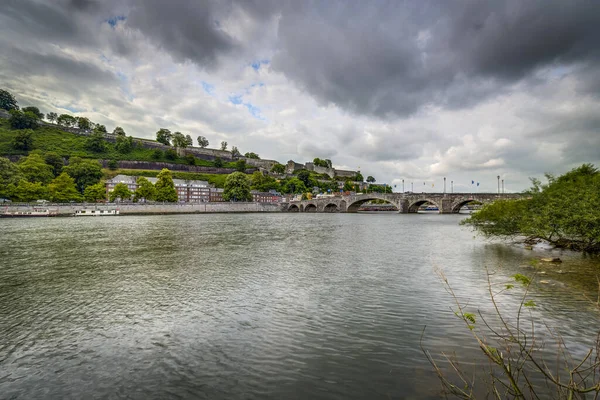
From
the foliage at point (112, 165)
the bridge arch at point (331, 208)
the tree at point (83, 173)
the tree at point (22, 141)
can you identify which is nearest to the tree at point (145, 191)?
the tree at point (83, 173)

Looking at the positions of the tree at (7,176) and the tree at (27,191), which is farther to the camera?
the tree at (27,191)

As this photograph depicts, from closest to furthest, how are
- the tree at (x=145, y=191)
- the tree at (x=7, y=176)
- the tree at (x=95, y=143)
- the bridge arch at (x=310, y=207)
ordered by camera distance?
the tree at (x=7, y=176), the tree at (x=145, y=191), the bridge arch at (x=310, y=207), the tree at (x=95, y=143)

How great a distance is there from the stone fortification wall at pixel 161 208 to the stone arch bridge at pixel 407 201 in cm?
1503

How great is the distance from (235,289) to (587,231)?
18528 millimetres

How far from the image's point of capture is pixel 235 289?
11289mm

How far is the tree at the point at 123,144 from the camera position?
479 feet

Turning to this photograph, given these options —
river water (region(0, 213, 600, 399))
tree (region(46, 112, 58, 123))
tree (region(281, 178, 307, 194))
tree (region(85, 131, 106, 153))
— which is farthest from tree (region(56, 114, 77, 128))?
river water (region(0, 213, 600, 399))

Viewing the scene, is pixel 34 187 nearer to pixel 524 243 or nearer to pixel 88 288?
pixel 88 288

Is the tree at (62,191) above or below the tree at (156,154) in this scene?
below

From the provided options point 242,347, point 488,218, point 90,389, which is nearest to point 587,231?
point 488,218

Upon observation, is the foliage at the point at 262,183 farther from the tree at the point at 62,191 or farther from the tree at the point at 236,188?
the tree at the point at 62,191

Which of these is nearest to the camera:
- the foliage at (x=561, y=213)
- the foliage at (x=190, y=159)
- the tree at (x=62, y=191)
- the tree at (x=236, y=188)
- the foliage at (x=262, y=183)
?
the foliage at (x=561, y=213)

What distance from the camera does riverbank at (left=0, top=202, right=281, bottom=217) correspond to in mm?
72925

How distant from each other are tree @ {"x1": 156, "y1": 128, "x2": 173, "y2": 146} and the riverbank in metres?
86.5
